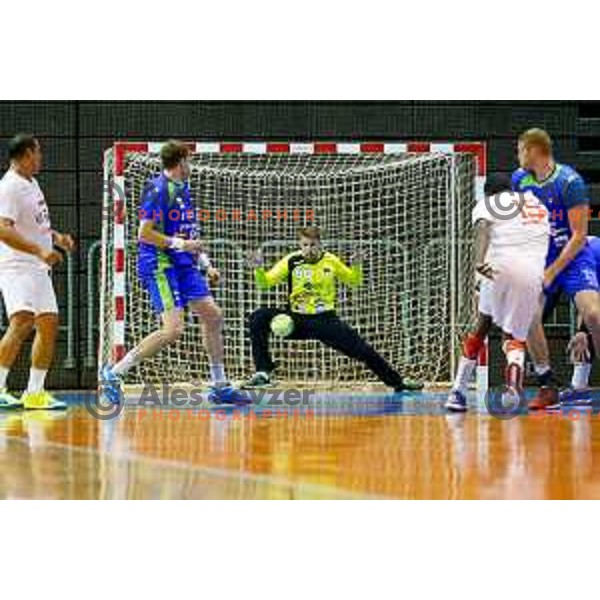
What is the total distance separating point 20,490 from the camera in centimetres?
536

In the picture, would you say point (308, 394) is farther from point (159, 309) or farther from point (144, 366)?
point (159, 309)

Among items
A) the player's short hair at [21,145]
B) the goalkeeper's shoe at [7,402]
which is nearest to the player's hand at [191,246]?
the player's short hair at [21,145]

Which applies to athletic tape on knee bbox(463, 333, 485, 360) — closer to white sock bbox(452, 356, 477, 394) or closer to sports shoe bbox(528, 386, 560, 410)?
white sock bbox(452, 356, 477, 394)

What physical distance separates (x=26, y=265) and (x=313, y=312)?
9.93 ft

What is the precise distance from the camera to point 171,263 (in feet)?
31.6

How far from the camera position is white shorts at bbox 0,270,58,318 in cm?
942

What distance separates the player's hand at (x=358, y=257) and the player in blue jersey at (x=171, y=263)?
3.96 metres

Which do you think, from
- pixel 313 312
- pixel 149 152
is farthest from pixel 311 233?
pixel 149 152

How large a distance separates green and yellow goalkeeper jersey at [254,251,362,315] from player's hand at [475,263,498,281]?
10.1 feet

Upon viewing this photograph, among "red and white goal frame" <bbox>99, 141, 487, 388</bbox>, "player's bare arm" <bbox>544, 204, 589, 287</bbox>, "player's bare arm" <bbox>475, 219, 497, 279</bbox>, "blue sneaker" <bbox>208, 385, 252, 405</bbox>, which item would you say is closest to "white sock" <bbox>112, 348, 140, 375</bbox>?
"blue sneaker" <bbox>208, 385, 252, 405</bbox>

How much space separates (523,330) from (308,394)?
360 cm

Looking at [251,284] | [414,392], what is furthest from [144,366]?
[414,392]

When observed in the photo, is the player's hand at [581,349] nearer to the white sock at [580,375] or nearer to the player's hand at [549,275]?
the white sock at [580,375]

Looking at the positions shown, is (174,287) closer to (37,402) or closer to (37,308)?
(37,308)
